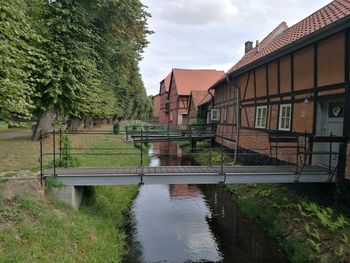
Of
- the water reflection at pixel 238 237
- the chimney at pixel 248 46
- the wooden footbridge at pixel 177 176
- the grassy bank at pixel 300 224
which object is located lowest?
the water reflection at pixel 238 237

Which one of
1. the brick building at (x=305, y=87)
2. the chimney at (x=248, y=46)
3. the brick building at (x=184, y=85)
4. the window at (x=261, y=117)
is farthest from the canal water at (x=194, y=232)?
the brick building at (x=184, y=85)

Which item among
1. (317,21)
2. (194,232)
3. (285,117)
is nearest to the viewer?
(194,232)

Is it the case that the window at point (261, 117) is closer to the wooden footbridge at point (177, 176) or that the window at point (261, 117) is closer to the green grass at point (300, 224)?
the green grass at point (300, 224)

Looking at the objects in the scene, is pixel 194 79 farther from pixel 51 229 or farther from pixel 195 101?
pixel 51 229

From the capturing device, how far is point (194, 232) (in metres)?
9.52

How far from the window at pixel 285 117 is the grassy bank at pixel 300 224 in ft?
7.41

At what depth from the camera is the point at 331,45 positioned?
8.98 m

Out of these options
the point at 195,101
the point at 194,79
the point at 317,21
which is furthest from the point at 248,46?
the point at 194,79

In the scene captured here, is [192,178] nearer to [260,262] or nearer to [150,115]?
[260,262]

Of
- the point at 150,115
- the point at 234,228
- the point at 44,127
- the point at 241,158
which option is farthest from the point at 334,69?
the point at 150,115

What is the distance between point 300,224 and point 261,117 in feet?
21.4

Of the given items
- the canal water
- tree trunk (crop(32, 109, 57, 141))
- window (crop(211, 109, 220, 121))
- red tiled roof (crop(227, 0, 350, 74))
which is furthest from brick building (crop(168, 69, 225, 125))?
the canal water

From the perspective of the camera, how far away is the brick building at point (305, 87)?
28.1 ft

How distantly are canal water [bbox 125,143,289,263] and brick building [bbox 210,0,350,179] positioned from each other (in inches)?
116
